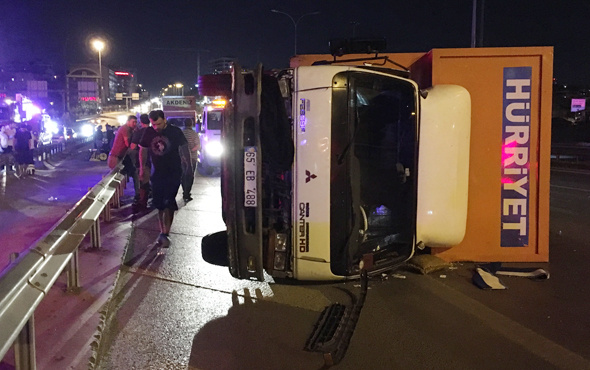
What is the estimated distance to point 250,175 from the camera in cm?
486

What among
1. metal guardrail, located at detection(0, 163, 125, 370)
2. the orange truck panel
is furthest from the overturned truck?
metal guardrail, located at detection(0, 163, 125, 370)

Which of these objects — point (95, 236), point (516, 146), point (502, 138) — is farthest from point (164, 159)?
point (516, 146)

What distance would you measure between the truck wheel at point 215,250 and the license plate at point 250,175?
2.88 feet

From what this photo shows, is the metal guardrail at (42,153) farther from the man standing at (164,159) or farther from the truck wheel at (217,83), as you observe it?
the truck wheel at (217,83)

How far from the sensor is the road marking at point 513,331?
4.26m

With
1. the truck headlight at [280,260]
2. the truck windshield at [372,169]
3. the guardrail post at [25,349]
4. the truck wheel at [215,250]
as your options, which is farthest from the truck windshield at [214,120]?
the guardrail post at [25,349]

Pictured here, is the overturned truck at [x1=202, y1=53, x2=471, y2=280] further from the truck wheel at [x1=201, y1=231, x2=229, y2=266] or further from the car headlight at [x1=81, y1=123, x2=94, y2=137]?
the car headlight at [x1=81, y1=123, x2=94, y2=137]

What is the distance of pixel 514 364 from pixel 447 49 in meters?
3.84

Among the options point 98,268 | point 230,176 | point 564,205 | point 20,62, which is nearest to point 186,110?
point 564,205

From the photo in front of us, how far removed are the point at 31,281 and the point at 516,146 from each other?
17.8ft

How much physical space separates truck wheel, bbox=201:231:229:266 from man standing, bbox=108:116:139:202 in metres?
4.00

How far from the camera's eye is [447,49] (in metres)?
6.60

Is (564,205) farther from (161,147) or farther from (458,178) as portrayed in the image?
(161,147)

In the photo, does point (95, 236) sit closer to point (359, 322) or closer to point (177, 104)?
point (359, 322)
